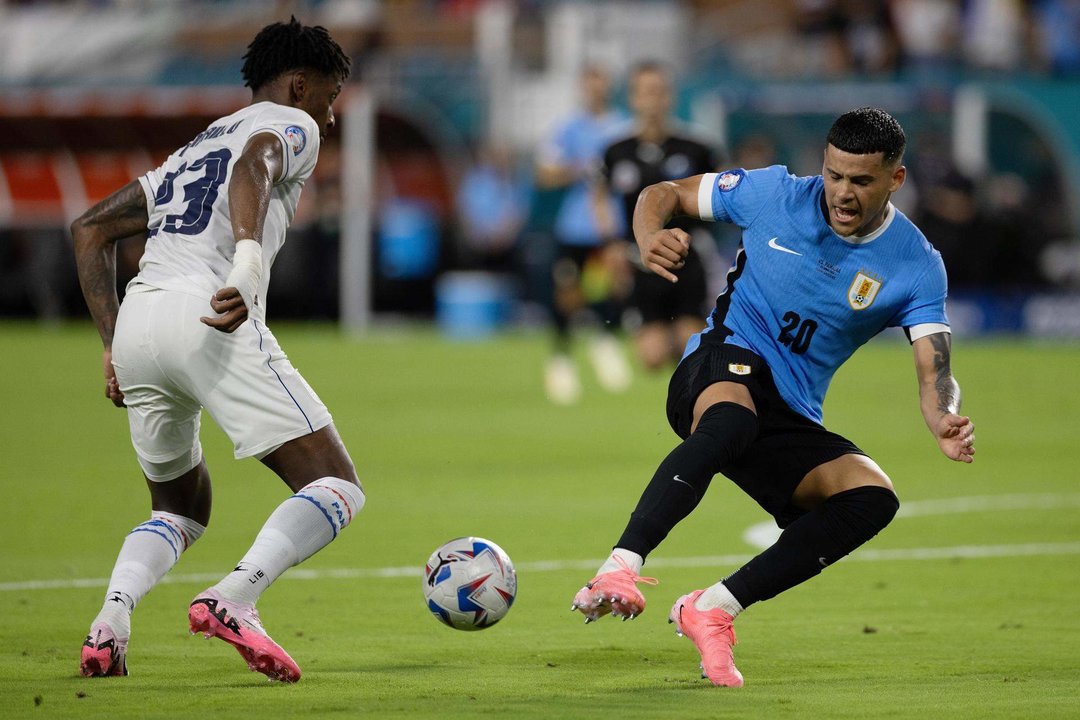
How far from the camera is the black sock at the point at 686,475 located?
205 inches

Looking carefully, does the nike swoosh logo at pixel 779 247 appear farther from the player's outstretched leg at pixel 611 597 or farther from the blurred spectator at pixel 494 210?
the blurred spectator at pixel 494 210

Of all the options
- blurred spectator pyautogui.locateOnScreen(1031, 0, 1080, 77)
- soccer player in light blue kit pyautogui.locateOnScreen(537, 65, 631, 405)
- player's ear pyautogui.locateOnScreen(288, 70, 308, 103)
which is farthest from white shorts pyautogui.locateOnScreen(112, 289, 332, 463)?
blurred spectator pyautogui.locateOnScreen(1031, 0, 1080, 77)

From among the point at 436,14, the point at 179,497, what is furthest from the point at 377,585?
the point at 436,14

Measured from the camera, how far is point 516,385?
17.8m

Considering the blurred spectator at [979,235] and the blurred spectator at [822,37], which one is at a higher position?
the blurred spectator at [822,37]

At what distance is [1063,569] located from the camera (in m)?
7.92

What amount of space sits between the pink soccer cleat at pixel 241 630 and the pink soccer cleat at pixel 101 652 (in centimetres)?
40

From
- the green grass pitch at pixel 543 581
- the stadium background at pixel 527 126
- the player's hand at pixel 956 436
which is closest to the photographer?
the green grass pitch at pixel 543 581

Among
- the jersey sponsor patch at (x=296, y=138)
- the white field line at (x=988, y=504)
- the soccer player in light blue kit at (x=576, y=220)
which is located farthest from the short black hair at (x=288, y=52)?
the soccer player in light blue kit at (x=576, y=220)

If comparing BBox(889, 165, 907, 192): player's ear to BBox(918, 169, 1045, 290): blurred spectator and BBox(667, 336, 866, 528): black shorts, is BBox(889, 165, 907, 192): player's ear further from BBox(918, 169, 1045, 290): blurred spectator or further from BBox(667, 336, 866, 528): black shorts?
BBox(918, 169, 1045, 290): blurred spectator

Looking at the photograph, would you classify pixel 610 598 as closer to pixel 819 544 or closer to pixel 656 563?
pixel 819 544

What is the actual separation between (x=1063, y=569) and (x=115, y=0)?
26316mm

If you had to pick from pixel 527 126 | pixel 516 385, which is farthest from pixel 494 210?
pixel 516 385

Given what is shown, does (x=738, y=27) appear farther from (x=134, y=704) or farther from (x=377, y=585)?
(x=134, y=704)
